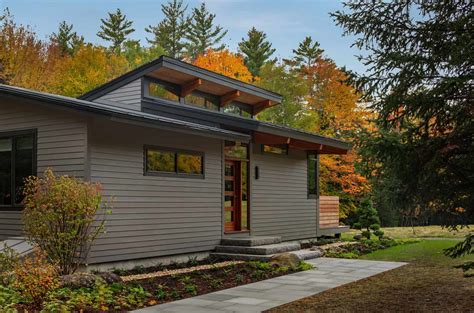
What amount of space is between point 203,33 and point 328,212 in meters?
24.3

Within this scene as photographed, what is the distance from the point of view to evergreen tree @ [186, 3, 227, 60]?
128ft

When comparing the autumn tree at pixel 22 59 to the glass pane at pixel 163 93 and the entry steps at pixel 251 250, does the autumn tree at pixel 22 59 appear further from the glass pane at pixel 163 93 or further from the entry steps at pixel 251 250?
the entry steps at pixel 251 250

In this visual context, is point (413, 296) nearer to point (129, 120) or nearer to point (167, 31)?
point (129, 120)

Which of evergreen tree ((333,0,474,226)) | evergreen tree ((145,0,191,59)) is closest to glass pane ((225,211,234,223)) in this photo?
evergreen tree ((333,0,474,226))

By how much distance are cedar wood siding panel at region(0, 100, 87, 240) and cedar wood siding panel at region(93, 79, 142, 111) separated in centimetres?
279

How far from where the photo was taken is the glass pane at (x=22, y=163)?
33.5 ft

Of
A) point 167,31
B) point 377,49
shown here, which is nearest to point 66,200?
point 377,49

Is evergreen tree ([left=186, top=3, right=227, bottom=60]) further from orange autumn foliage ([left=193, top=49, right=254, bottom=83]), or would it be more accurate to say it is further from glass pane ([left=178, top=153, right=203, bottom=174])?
glass pane ([left=178, top=153, right=203, bottom=174])

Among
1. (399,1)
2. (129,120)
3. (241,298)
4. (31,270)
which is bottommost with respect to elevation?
(241,298)

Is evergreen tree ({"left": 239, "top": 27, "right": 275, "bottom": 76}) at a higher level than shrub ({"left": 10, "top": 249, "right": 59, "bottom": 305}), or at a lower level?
higher

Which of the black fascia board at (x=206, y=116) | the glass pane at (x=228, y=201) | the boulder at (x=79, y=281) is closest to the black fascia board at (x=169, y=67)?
the black fascia board at (x=206, y=116)

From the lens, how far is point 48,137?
9.87 meters

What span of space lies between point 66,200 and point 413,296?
5.50 meters

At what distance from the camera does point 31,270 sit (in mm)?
6230
